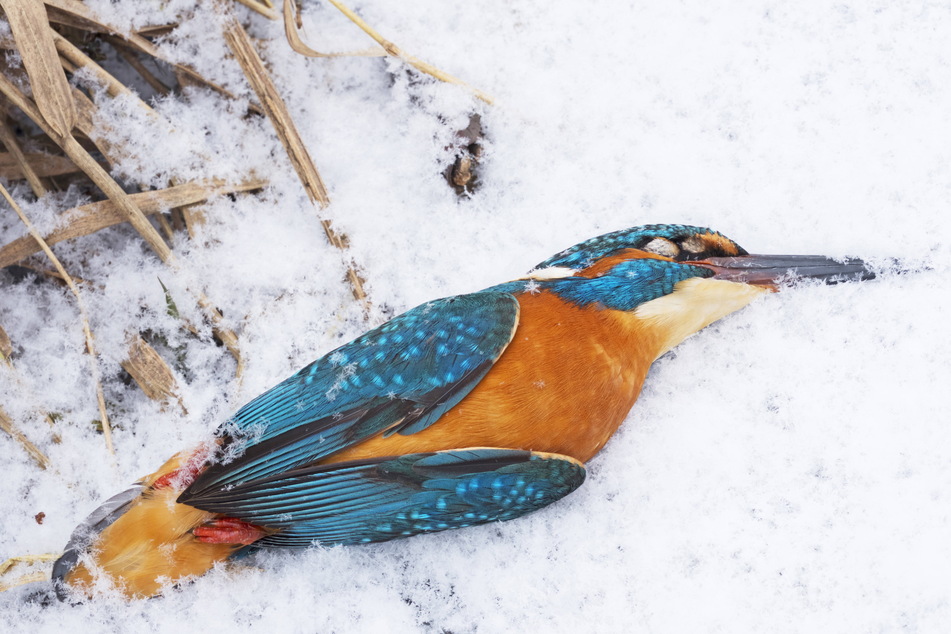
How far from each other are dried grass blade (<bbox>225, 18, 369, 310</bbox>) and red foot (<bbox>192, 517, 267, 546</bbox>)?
709mm

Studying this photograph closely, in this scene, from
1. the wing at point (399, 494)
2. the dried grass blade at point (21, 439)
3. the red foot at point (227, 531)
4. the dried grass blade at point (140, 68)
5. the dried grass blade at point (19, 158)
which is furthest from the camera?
the dried grass blade at point (140, 68)

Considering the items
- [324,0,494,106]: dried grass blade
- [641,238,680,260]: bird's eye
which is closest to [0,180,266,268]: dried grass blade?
[324,0,494,106]: dried grass blade

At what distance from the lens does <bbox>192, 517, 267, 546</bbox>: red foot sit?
1900 millimetres

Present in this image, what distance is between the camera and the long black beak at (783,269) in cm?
205

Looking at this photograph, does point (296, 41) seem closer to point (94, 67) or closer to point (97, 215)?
point (94, 67)

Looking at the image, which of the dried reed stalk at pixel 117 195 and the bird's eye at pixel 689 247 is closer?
the bird's eye at pixel 689 247

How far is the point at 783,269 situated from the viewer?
6.88 feet

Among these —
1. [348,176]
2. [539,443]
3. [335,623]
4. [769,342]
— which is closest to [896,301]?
[769,342]

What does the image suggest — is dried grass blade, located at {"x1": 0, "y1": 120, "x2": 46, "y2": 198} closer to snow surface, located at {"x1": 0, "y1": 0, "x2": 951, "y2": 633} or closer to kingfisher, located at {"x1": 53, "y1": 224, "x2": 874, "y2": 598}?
snow surface, located at {"x1": 0, "y1": 0, "x2": 951, "y2": 633}

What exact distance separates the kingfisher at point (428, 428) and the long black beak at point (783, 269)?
38 millimetres

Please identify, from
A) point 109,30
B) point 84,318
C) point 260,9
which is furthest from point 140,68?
point 84,318

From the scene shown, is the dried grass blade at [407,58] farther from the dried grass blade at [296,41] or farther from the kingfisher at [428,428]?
the kingfisher at [428,428]

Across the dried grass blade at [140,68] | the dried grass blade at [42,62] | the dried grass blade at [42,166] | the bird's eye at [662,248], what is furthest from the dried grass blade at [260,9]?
the bird's eye at [662,248]

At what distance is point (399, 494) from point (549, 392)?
1.38 ft
